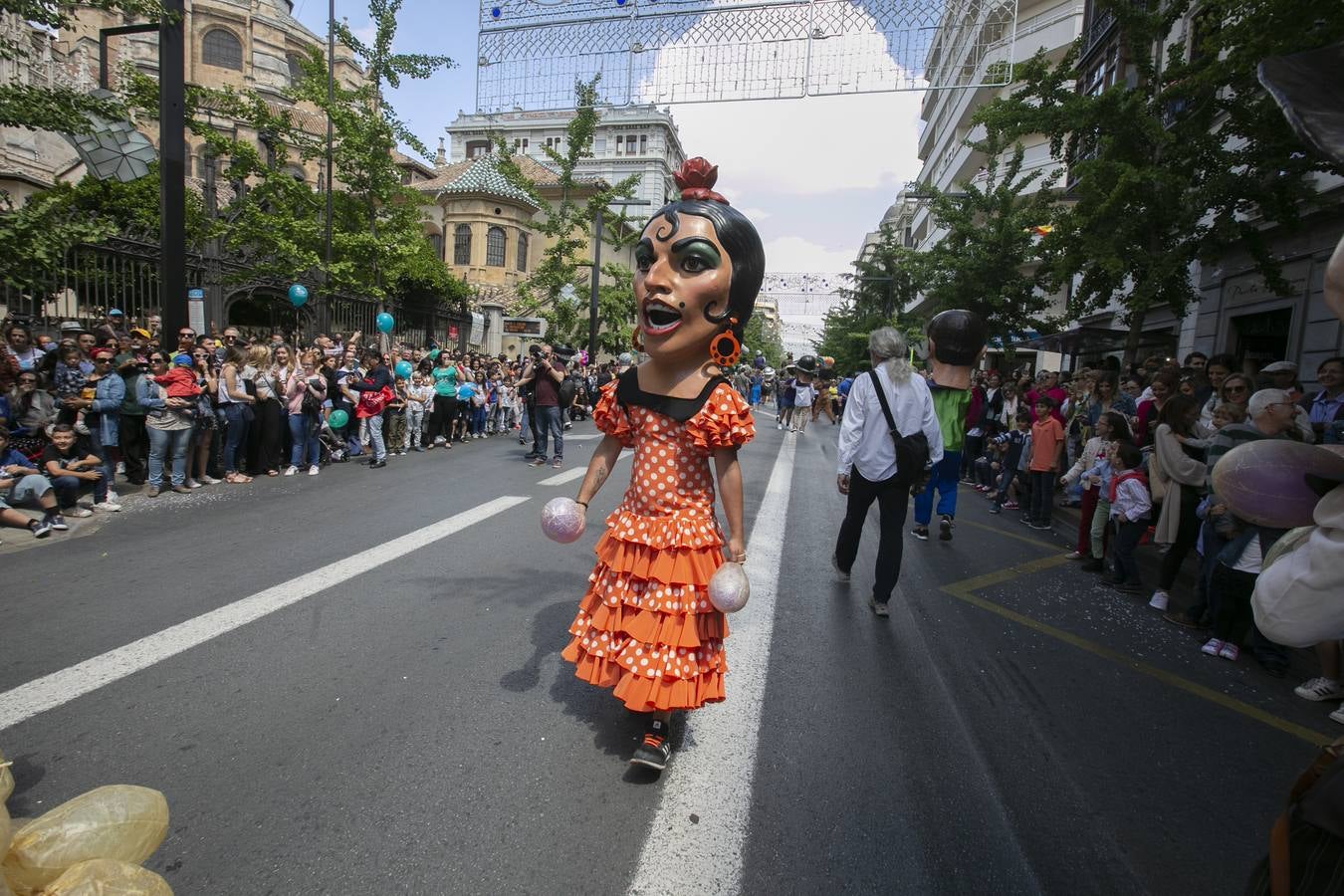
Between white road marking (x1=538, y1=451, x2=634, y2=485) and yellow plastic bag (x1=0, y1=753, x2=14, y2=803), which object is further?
→ white road marking (x1=538, y1=451, x2=634, y2=485)

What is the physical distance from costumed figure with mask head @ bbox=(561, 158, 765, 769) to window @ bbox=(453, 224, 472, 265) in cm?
3825

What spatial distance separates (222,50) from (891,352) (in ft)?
173

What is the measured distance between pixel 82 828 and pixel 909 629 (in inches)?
153

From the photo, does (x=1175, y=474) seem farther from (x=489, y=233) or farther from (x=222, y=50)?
(x=222, y=50)

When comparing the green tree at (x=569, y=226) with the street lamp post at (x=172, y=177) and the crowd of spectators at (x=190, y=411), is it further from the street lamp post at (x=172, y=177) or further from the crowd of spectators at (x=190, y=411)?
the street lamp post at (x=172, y=177)

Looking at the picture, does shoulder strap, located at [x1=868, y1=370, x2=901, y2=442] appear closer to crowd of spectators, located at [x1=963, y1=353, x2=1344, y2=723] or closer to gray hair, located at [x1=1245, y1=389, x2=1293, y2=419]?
crowd of spectators, located at [x1=963, y1=353, x2=1344, y2=723]

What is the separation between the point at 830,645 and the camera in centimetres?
389

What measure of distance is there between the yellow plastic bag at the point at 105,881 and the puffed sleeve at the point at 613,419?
1.91 metres

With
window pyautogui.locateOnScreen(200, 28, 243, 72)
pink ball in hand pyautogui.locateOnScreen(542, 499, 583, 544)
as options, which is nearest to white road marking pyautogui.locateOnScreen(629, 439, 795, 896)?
pink ball in hand pyautogui.locateOnScreen(542, 499, 583, 544)

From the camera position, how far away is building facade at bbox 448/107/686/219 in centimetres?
4906

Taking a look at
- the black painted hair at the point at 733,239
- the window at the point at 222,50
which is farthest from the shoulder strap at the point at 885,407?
the window at the point at 222,50

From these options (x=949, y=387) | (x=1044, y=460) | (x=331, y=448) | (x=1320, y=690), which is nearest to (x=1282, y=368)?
(x=1044, y=460)

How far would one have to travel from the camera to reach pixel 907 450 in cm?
457

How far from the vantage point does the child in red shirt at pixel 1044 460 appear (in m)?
7.58
